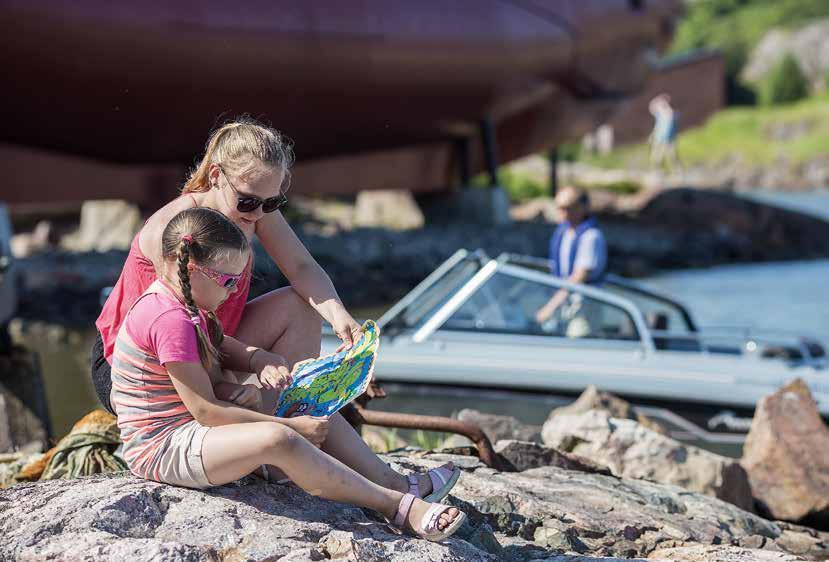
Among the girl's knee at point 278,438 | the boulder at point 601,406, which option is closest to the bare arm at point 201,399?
the girl's knee at point 278,438

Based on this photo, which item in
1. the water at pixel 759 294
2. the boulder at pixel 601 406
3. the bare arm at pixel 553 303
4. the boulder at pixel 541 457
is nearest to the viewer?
the boulder at pixel 541 457

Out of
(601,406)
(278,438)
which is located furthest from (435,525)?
(601,406)

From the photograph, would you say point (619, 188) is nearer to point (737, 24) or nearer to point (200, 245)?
point (200, 245)

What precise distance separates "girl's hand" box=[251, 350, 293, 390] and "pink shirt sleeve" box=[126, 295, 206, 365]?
0.23 meters

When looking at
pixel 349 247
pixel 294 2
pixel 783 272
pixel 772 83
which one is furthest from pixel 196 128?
pixel 772 83

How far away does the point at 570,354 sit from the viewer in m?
6.46

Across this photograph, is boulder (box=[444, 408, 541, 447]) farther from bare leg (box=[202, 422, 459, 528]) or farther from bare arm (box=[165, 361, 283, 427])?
bare arm (box=[165, 361, 283, 427])

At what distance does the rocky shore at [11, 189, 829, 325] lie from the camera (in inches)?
602

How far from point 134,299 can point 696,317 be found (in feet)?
40.8

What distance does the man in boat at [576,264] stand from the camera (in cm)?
660

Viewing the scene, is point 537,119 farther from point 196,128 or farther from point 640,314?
point 640,314

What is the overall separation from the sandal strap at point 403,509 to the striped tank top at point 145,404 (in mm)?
619

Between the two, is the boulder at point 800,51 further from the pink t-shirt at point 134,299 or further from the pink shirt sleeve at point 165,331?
the pink shirt sleeve at point 165,331

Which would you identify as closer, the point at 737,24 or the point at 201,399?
the point at 201,399
